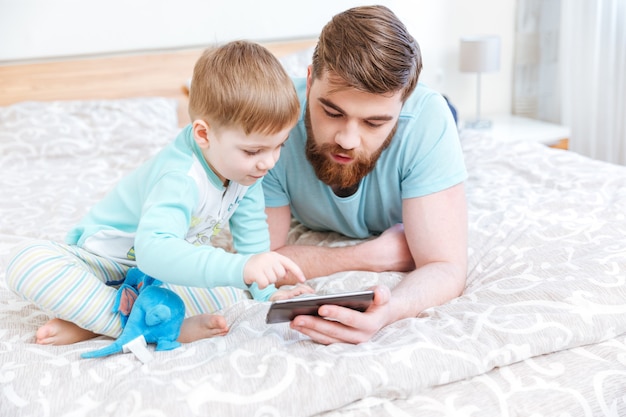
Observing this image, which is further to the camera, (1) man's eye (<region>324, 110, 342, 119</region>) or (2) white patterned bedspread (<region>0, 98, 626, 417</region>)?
(1) man's eye (<region>324, 110, 342, 119</region>)

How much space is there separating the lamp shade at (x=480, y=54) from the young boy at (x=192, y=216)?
2.38 m

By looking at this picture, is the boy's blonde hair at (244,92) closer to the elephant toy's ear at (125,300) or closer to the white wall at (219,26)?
the elephant toy's ear at (125,300)

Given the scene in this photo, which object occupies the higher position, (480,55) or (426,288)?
(480,55)

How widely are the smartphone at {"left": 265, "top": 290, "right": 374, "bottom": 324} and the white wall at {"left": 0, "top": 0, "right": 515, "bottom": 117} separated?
2.32 meters

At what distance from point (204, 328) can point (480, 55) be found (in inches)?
102

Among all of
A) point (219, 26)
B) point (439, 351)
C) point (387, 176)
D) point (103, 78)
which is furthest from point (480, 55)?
point (439, 351)

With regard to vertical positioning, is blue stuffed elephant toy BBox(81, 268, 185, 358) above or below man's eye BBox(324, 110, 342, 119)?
below

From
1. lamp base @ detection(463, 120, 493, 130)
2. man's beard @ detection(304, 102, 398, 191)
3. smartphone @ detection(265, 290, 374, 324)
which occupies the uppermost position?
man's beard @ detection(304, 102, 398, 191)

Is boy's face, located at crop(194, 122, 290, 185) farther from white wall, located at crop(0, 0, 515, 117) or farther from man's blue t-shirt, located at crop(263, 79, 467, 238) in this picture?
white wall, located at crop(0, 0, 515, 117)

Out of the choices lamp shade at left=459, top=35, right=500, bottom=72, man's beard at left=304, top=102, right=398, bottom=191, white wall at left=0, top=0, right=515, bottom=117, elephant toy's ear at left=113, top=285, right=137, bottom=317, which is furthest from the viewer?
lamp shade at left=459, top=35, right=500, bottom=72

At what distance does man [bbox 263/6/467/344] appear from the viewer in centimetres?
134

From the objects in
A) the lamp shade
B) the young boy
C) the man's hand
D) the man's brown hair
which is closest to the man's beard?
the man's brown hair

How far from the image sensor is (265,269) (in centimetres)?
105

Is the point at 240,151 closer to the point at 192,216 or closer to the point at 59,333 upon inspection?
the point at 192,216
